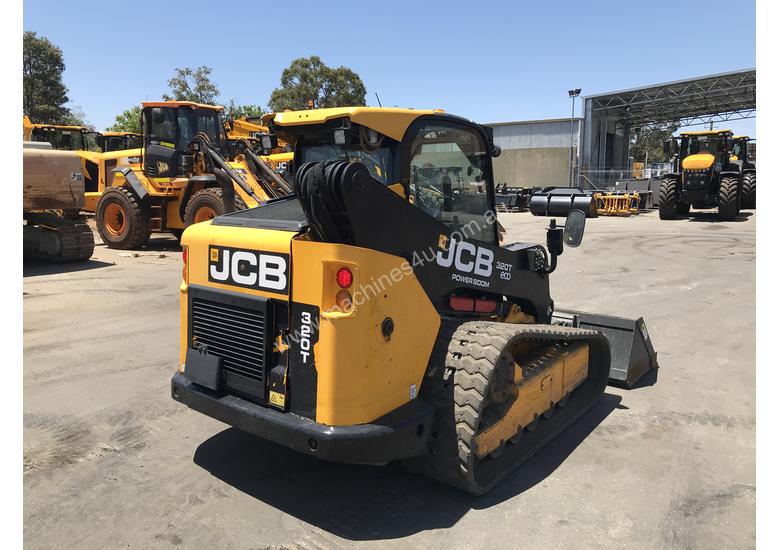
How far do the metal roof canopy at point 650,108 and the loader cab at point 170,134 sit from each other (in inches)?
1170

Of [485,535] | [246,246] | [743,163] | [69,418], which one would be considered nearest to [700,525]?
[485,535]

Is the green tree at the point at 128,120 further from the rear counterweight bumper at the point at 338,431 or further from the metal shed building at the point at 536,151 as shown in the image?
the rear counterweight bumper at the point at 338,431

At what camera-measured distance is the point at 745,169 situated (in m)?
24.1

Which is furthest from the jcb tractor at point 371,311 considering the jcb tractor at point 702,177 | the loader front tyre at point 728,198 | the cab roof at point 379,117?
the jcb tractor at point 702,177

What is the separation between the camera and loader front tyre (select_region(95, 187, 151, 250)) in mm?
13289

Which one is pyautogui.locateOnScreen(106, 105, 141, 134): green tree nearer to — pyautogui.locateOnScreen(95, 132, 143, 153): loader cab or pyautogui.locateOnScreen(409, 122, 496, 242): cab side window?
pyautogui.locateOnScreen(95, 132, 143, 153): loader cab

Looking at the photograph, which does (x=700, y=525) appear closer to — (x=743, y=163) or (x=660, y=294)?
(x=660, y=294)

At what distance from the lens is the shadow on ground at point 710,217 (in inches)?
872

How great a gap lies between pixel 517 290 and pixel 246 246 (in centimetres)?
209

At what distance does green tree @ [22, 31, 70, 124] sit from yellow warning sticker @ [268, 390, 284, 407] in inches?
Answer: 1918

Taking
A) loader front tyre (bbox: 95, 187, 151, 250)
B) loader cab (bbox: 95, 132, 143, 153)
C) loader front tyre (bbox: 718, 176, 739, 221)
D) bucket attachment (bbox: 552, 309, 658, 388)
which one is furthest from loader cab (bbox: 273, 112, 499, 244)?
loader front tyre (bbox: 718, 176, 739, 221)

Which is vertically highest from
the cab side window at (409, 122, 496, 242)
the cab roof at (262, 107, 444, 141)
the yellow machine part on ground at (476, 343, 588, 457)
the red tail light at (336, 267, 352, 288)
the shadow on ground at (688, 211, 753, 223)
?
the shadow on ground at (688, 211, 753, 223)

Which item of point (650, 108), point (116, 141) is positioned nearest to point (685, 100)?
point (650, 108)

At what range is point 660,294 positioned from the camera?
9.35 metres
